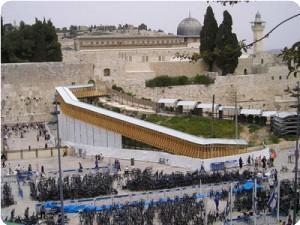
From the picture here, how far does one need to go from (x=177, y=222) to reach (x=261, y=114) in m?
12.5

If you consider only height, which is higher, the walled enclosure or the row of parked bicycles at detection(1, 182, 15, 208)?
the walled enclosure

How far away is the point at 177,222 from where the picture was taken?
1005 centimetres

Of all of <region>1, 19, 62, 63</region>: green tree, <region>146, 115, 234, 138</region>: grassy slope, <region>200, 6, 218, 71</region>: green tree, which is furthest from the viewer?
<region>200, 6, 218, 71</region>: green tree

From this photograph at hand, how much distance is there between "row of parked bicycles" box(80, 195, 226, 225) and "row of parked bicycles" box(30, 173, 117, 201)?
1564 millimetres

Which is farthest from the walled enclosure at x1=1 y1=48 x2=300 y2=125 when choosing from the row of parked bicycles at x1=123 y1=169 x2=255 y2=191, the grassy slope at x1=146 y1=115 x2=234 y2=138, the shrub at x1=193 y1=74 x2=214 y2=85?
the row of parked bicycles at x1=123 y1=169 x2=255 y2=191

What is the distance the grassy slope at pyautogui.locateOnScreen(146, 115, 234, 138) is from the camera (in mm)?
20031

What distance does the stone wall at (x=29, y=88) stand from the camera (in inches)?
975

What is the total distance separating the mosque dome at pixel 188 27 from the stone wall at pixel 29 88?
16.4 meters

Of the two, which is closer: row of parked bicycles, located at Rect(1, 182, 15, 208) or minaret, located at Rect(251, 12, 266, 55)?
row of parked bicycles, located at Rect(1, 182, 15, 208)

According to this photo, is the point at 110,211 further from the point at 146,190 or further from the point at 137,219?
the point at 146,190

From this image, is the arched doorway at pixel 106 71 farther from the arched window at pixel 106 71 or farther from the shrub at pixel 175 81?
the shrub at pixel 175 81

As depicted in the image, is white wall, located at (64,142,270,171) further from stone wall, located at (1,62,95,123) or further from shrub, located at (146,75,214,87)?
shrub, located at (146,75,214,87)

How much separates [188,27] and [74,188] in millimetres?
29816

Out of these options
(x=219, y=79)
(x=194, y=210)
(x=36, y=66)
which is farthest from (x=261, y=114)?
(x=194, y=210)
